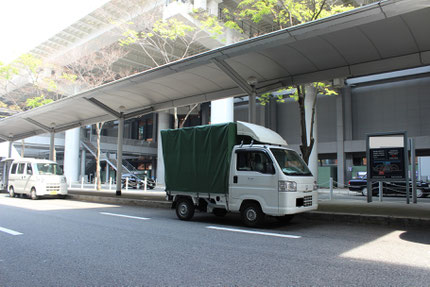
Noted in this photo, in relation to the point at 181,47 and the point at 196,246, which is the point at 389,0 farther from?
the point at 181,47

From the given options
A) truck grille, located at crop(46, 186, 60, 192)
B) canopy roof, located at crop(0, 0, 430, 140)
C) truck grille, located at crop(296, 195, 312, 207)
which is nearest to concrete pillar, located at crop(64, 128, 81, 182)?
truck grille, located at crop(46, 186, 60, 192)

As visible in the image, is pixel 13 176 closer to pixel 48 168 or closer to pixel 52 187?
pixel 48 168

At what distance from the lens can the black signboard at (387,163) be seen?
1296cm

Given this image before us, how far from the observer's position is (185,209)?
385 inches

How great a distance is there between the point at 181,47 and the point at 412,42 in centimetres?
1990

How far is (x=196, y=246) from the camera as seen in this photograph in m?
6.23

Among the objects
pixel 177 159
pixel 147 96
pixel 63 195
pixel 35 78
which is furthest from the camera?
pixel 35 78

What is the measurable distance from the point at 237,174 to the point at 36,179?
12637mm

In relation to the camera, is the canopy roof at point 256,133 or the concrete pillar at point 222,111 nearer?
the canopy roof at point 256,133

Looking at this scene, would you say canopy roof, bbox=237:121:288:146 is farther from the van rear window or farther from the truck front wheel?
the van rear window

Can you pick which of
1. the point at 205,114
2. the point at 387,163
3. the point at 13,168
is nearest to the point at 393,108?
the point at 205,114

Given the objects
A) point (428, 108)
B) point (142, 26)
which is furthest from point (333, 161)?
point (142, 26)

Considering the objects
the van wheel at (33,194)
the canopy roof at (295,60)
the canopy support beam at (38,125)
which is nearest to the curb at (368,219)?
the canopy roof at (295,60)

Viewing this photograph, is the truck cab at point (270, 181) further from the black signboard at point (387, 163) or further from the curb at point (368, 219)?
the black signboard at point (387, 163)
